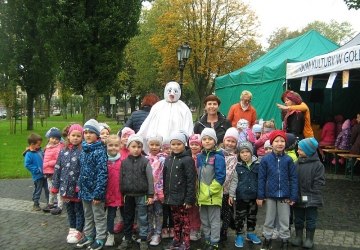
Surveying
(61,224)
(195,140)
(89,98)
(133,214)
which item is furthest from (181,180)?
(89,98)

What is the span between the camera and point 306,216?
5.47 metres

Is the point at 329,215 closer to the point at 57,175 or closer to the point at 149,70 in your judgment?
the point at 57,175

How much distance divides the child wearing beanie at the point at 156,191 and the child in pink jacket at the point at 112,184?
0.45 m

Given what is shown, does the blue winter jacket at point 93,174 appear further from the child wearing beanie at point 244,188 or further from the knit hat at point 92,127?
the child wearing beanie at point 244,188

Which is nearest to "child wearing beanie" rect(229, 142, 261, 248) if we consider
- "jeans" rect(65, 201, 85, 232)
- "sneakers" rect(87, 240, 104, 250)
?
"sneakers" rect(87, 240, 104, 250)

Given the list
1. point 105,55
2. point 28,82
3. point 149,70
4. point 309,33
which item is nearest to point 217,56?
point 149,70

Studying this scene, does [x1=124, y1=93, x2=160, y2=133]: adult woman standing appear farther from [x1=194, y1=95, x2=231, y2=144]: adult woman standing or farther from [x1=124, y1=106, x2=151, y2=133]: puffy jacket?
[x1=194, y1=95, x2=231, y2=144]: adult woman standing

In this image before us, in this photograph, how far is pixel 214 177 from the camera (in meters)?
5.23

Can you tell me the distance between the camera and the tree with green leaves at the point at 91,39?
1950cm

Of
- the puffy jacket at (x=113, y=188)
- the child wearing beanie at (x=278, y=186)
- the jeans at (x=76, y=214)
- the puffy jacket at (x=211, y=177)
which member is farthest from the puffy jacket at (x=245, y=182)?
the jeans at (x=76, y=214)

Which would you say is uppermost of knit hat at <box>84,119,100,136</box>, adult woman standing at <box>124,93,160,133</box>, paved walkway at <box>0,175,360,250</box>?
adult woman standing at <box>124,93,160,133</box>

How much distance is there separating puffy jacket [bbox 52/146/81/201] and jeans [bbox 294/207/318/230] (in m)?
2.93

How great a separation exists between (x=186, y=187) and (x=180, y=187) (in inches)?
3.0

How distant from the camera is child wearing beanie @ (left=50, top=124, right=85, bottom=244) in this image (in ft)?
18.3
